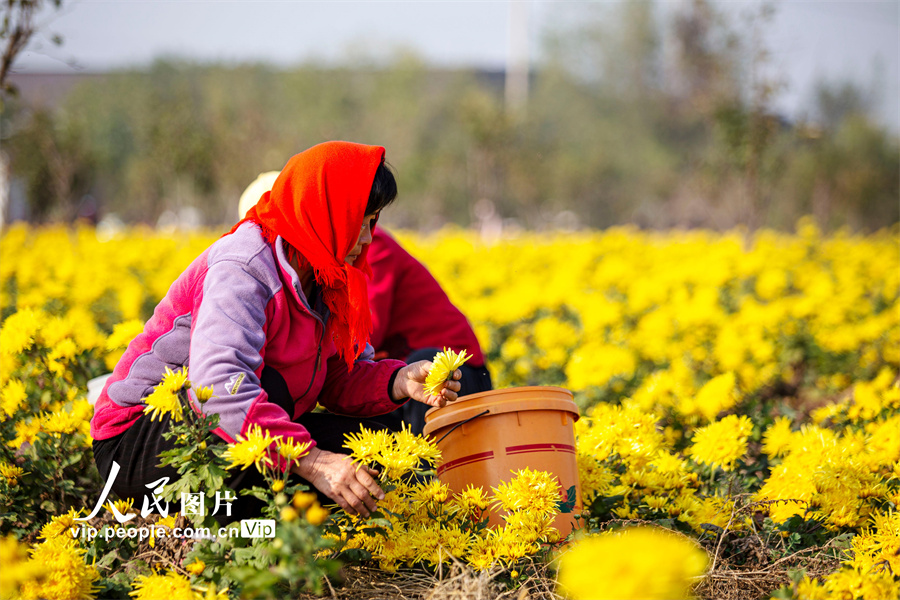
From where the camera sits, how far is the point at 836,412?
2.72 metres

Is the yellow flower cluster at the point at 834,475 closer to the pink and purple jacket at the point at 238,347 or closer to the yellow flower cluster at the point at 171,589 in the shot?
the pink and purple jacket at the point at 238,347

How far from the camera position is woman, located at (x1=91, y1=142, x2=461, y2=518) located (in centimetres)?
157

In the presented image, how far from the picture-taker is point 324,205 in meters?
1.77

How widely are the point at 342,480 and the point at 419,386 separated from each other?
19.4 inches

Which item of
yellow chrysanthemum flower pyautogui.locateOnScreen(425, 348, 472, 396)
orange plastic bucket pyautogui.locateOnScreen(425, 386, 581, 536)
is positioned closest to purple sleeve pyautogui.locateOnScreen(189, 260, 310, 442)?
yellow chrysanthemum flower pyautogui.locateOnScreen(425, 348, 472, 396)

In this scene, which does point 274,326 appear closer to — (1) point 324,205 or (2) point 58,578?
(1) point 324,205

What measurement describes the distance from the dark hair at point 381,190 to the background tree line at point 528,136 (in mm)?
3587

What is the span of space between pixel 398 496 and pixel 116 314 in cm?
358

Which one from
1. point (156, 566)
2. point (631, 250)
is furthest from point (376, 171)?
point (631, 250)

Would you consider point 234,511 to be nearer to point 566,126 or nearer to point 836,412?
point 836,412

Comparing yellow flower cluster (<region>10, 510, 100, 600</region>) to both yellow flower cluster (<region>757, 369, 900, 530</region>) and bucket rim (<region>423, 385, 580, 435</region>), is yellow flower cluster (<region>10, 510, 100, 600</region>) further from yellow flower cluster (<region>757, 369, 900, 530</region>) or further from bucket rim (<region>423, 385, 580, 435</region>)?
yellow flower cluster (<region>757, 369, 900, 530</region>)

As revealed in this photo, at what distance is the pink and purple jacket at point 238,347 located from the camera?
61.8 inches

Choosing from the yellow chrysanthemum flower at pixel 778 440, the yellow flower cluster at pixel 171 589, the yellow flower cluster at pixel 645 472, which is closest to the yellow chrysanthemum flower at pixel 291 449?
the yellow flower cluster at pixel 171 589

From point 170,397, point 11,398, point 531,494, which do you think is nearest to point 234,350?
point 170,397
